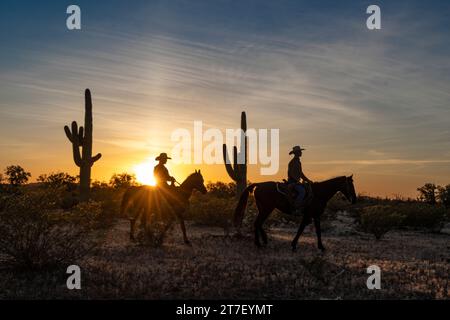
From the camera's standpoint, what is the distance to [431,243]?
16.7 metres

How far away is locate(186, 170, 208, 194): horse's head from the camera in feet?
47.1

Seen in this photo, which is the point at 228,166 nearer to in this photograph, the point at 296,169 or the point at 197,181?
the point at 197,181

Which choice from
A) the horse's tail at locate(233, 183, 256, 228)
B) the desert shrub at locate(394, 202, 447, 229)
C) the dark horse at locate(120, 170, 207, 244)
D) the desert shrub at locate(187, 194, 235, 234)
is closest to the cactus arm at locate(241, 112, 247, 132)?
the desert shrub at locate(187, 194, 235, 234)

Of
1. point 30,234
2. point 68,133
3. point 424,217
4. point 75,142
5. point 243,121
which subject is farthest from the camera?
point 243,121

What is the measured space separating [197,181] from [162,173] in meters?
1.10

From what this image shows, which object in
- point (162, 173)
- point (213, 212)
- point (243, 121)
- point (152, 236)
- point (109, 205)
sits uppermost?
point (243, 121)

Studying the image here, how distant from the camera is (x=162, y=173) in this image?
14281 mm

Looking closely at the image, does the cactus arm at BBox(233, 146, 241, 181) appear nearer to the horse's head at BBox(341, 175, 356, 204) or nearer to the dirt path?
the dirt path

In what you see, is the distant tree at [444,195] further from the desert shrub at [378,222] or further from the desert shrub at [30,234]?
the desert shrub at [30,234]

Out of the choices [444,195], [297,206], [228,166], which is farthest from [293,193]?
[444,195]

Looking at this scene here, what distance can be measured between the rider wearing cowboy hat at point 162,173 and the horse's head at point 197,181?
0.54m

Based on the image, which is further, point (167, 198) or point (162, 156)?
point (162, 156)

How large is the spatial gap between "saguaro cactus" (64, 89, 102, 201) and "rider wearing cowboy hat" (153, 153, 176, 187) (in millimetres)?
8001
